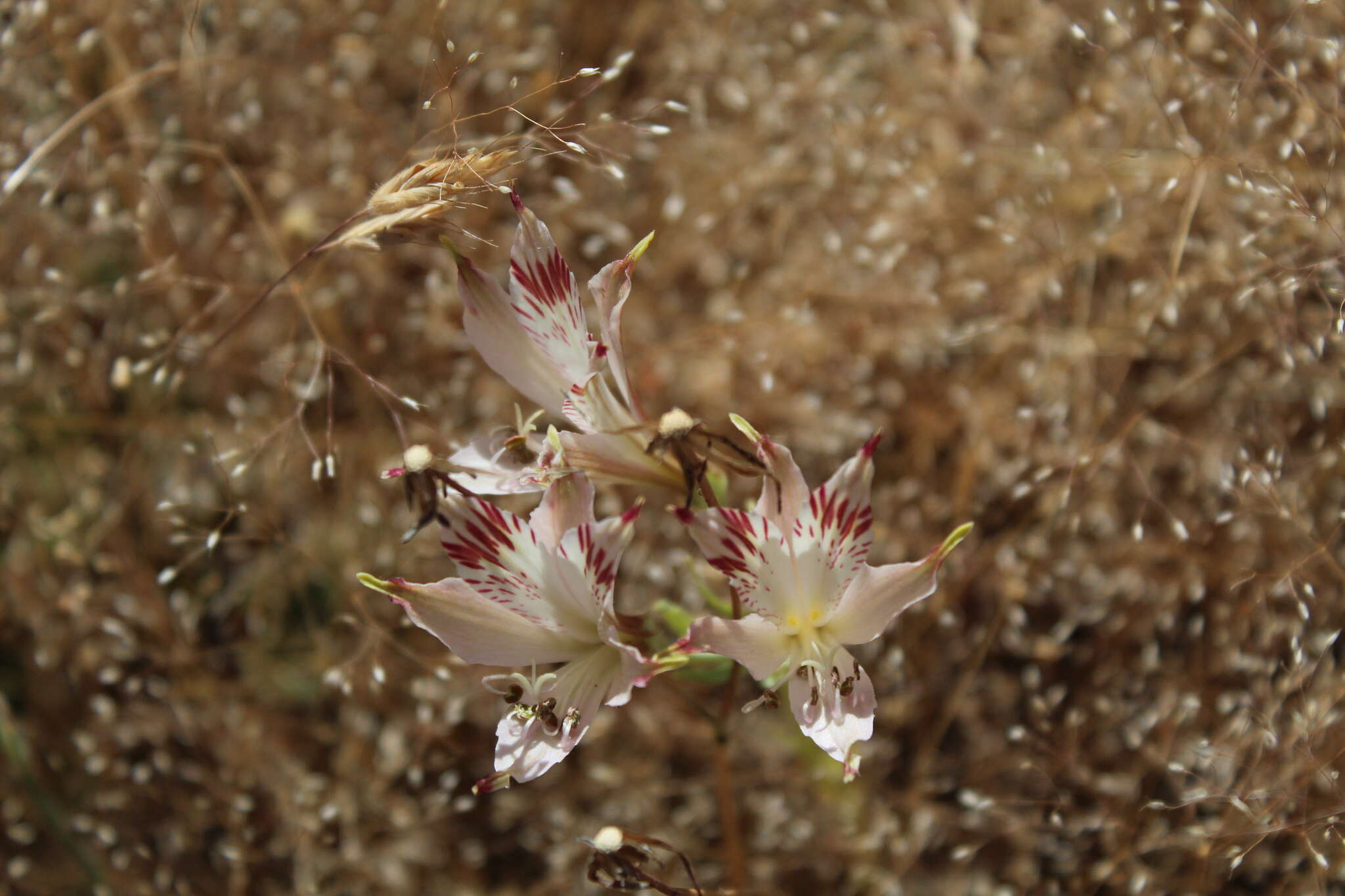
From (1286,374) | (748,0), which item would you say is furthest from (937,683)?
(748,0)

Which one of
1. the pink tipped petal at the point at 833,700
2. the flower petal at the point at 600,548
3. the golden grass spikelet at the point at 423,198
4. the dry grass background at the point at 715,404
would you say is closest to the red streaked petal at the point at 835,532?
the pink tipped petal at the point at 833,700

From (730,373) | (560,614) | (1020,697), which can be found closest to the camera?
(560,614)

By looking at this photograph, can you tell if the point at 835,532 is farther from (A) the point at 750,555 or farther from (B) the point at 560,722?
(B) the point at 560,722

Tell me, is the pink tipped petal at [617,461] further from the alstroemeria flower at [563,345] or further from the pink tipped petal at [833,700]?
the pink tipped petal at [833,700]

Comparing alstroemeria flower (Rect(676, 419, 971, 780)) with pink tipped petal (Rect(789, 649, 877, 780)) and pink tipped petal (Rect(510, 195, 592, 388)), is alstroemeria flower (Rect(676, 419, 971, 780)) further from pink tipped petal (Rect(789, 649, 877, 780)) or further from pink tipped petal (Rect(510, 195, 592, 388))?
pink tipped petal (Rect(510, 195, 592, 388))

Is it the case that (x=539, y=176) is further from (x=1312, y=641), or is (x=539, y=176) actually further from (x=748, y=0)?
(x=1312, y=641)

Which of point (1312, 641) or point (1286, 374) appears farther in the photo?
point (1286, 374)

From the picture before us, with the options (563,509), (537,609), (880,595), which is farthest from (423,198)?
(880,595)
